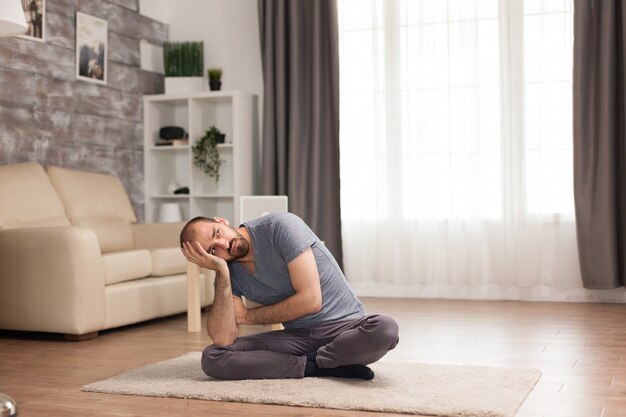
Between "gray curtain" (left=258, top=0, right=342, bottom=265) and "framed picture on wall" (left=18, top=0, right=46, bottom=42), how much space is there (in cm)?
162

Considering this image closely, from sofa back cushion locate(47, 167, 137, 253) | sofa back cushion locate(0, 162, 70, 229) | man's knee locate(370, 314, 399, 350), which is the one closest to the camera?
man's knee locate(370, 314, 399, 350)

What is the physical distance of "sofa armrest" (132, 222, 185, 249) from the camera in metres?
5.63

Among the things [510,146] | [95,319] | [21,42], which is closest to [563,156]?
[510,146]

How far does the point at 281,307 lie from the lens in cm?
309

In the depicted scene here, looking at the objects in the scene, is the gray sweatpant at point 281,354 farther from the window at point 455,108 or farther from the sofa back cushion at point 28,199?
the window at point 455,108

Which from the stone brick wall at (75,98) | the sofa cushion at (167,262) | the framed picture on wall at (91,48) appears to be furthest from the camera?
the framed picture on wall at (91,48)

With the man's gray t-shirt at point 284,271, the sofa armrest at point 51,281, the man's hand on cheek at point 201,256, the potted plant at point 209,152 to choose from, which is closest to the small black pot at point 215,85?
the potted plant at point 209,152

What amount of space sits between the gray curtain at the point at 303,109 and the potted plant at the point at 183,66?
1.79 feet

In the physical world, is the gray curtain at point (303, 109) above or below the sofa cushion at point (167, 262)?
above

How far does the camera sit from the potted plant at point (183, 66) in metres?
6.64

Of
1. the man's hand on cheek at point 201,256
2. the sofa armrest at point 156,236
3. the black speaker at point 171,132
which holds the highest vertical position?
the black speaker at point 171,132

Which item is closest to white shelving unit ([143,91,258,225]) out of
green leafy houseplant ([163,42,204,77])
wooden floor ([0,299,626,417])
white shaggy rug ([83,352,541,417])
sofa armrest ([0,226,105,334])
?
green leafy houseplant ([163,42,204,77])

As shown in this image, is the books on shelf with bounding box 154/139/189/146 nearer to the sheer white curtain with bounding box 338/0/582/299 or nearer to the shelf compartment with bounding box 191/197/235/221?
the shelf compartment with bounding box 191/197/235/221

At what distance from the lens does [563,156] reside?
5.79m
